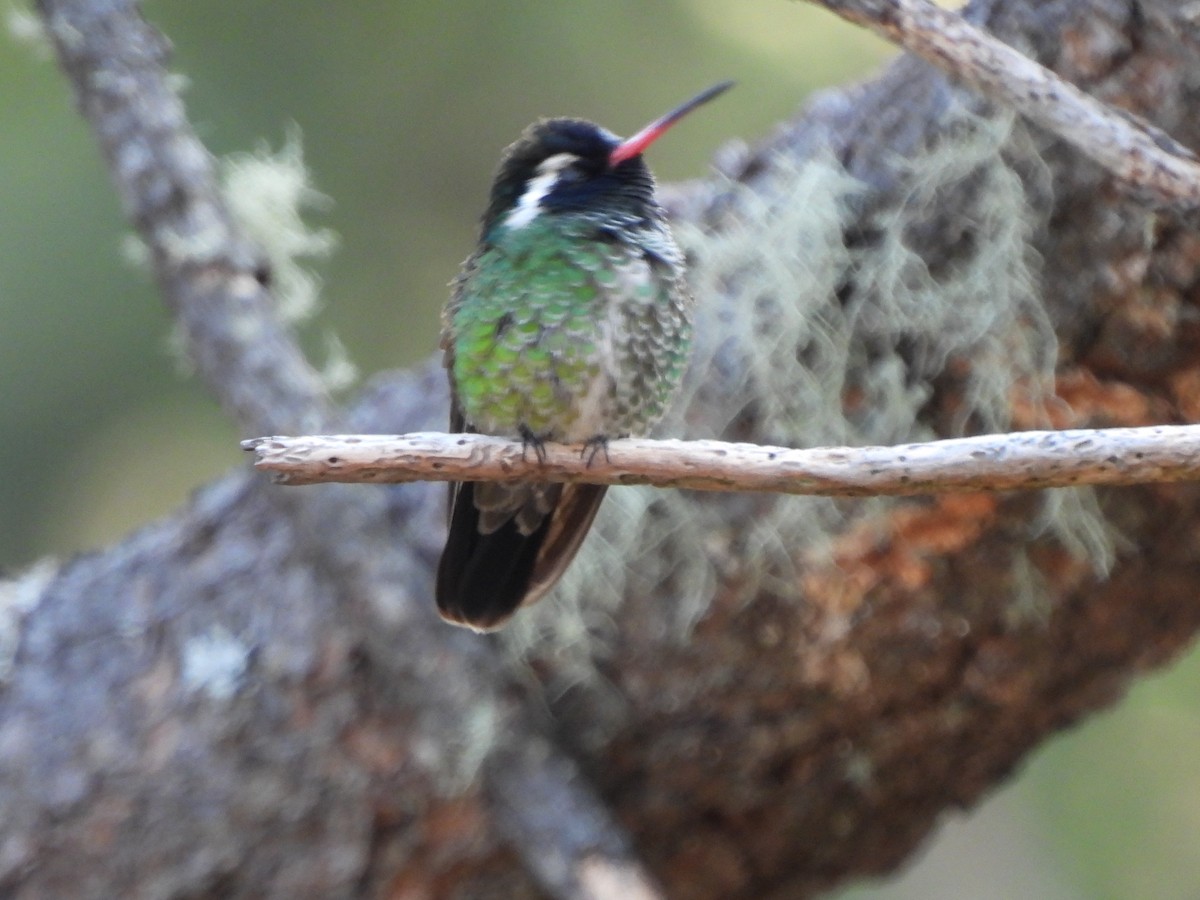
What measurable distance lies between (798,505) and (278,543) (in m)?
0.92

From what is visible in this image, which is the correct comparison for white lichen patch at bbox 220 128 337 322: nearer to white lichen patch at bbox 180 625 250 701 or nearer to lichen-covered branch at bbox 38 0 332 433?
lichen-covered branch at bbox 38 0 332 433

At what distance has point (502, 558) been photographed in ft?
8.35

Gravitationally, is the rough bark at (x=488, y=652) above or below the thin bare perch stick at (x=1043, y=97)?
below

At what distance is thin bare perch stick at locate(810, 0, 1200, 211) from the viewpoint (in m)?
2.20

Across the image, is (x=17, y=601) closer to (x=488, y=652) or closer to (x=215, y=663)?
(x=215, y=663)

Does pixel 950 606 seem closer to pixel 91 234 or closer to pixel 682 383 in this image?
pixel 682 383

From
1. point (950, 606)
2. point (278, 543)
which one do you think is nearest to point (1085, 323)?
point (950, 606)

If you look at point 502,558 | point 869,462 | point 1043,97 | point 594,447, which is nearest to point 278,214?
point 502,558

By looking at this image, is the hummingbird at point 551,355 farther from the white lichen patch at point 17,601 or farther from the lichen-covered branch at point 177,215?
the white lichen patch at point 17,601

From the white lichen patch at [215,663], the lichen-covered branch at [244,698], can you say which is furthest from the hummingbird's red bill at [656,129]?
the white lichen patch at [215,663]

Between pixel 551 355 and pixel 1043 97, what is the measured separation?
0.84 m

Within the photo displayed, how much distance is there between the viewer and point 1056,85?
7.30 feet

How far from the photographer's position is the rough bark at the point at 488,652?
2564 mm

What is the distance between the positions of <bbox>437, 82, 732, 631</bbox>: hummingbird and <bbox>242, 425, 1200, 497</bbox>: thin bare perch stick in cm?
55
